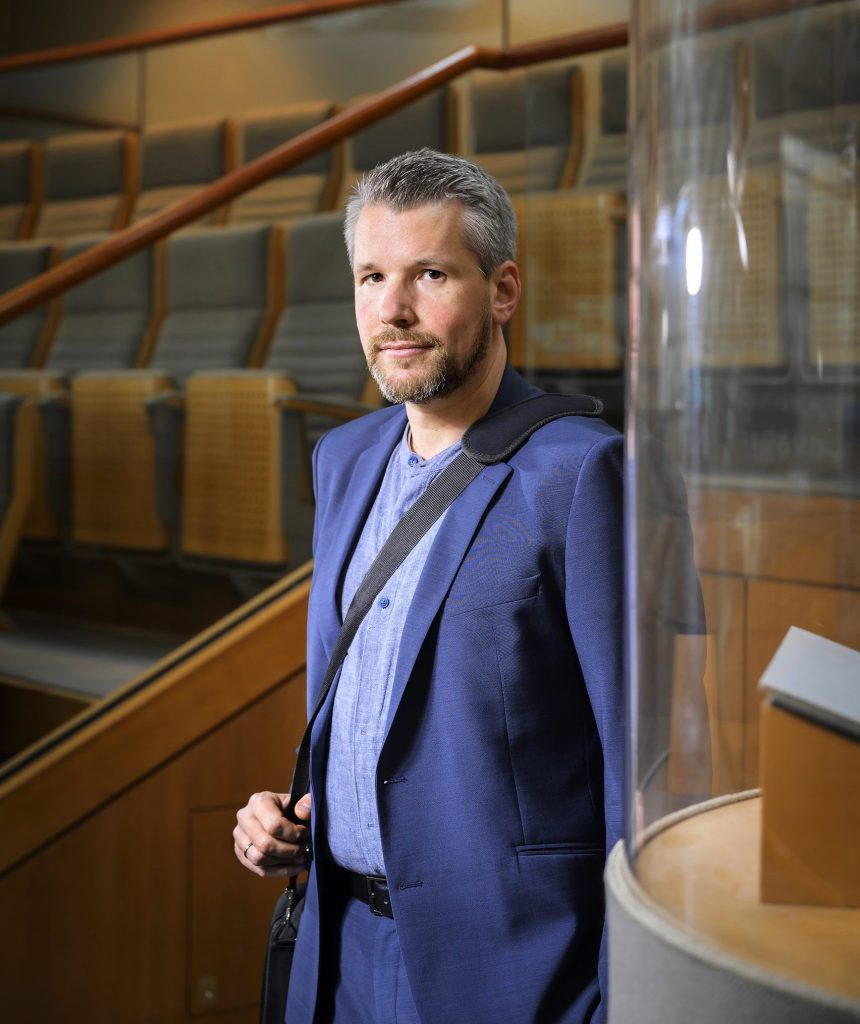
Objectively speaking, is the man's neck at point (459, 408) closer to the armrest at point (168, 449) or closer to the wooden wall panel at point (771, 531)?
the wooden wall panel at point (771, 531)

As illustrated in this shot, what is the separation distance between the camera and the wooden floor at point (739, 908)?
24 centimetres

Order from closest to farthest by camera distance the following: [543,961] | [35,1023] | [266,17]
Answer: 1. [543,961]
2. [35,1023]
3. [266,17]

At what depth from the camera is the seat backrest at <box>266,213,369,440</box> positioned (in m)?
1.35

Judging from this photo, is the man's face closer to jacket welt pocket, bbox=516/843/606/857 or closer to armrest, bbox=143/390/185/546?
jacket welt pocket, bbox=516/843/606/857

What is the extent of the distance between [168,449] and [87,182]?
131 centimetres

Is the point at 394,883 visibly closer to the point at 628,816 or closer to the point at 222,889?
the point at 628,816

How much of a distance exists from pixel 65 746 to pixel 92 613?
16 cm

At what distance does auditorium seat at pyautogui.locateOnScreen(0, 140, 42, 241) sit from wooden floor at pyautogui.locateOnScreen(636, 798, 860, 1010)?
2.09 m

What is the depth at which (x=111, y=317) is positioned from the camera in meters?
1.42

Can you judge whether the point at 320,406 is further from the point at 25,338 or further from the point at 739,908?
the point at 739,908

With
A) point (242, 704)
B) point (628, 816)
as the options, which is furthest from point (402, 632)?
point (242, 704)

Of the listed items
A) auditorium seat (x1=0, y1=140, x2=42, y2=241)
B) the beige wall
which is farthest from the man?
auditorium seat (x1=0, y1=140, x2=42, y2=241)

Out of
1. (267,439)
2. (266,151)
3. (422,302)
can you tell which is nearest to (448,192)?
(422,302)

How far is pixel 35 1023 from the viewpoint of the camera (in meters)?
1.16
